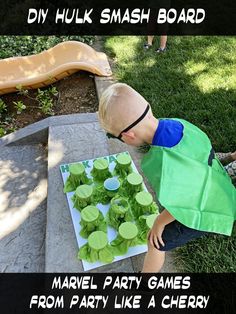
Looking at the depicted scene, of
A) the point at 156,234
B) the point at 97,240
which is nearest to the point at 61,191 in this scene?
the point at 97,240

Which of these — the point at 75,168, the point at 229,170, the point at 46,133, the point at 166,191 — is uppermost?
the point at 166,191

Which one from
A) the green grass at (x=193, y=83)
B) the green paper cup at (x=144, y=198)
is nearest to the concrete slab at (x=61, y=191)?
the green paper cup at (x=144, y=198)

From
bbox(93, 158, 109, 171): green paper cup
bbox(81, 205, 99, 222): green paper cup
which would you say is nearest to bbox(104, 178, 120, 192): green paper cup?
bbox(93, 158, 109, 171): green paper cup

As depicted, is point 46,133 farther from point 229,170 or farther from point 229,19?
point 229,19

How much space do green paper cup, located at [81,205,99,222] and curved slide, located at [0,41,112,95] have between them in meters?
2.01

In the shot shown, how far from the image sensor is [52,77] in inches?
158

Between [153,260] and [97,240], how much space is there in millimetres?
409

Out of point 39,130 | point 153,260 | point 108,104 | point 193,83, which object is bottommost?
point 39,130

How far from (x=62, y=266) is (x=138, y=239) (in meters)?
0.50

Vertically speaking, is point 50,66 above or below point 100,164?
below

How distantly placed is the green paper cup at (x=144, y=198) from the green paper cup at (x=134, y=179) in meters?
0.11

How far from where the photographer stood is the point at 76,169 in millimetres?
2744

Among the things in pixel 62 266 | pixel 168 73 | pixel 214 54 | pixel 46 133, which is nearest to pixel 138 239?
pixel 62 266

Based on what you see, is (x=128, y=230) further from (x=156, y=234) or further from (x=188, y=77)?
(x=188, y=77)
